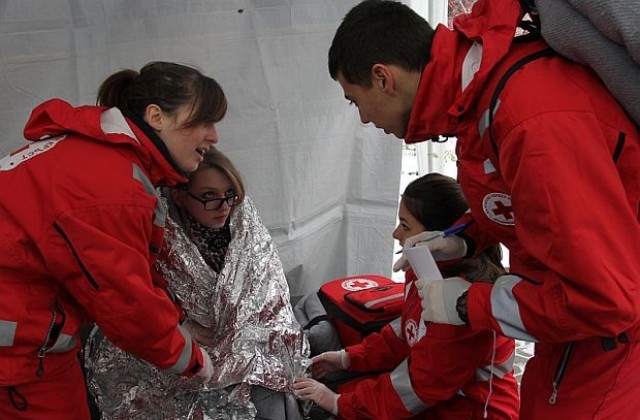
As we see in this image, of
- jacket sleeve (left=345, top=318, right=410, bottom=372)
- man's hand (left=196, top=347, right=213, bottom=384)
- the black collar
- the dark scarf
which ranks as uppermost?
the black collar

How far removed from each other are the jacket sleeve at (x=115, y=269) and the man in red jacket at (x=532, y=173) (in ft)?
1.41

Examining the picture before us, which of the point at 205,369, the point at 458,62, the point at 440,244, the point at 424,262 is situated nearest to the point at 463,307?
the point at 424,262

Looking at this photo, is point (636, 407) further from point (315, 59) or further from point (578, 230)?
point (315, 59)

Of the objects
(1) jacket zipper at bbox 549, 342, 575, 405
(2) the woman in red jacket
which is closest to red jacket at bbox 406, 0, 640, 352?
(1) jacket zipper at bbox 549, 342, 575, 405

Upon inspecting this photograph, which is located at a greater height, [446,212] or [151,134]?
[151,134]

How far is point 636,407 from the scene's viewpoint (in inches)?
43.8

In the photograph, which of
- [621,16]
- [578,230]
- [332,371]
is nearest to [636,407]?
[578,230]

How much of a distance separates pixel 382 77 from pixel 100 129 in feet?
1.58

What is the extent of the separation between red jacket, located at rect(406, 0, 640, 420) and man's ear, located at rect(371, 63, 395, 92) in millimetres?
59

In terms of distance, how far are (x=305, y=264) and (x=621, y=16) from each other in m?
1.52

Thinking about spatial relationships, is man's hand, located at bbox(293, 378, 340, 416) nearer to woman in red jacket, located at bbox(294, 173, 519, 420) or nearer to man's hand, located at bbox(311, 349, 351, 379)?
woman in red jacket, located at bbox(294, 173, 519, 420)

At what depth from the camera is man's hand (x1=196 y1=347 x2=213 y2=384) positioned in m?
1.41

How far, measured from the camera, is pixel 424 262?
1.31 metres

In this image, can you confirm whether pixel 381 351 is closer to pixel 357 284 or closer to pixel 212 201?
pixel 357 284
